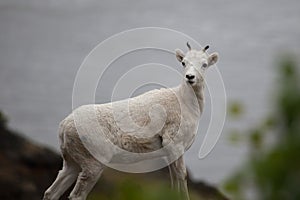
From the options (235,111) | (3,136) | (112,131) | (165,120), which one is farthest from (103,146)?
(3,136)

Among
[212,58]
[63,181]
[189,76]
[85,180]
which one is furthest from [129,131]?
[212,58]

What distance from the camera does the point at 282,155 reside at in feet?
2.96

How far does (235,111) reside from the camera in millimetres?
1011

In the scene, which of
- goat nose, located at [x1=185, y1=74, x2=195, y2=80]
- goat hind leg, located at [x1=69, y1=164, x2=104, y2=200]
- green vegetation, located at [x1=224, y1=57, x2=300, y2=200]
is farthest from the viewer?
goat hind leg, located at [x1=69, y1=164, x2=104, y2=200]

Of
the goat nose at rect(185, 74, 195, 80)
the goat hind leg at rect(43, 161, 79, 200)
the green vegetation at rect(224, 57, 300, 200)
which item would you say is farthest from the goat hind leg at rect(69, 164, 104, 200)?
the green vegetation at rect(224, 57, 300, 200)

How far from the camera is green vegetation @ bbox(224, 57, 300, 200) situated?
0.90 m

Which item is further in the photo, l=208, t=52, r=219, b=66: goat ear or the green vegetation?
l=208, t=52, r=219, b=66: goat ear

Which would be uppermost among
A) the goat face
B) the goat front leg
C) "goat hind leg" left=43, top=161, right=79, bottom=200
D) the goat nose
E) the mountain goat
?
the goat face

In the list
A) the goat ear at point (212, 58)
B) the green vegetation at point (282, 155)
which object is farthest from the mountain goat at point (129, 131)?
the green vegetation at point (282, 155)

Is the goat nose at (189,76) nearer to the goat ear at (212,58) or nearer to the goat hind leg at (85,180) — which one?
the goat ear at (212,58)

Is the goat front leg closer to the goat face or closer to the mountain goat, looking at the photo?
the mountain goat

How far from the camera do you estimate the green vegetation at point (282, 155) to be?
0.90 metres

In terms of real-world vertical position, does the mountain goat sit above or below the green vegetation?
below

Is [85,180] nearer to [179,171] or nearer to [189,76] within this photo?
[179,171]
